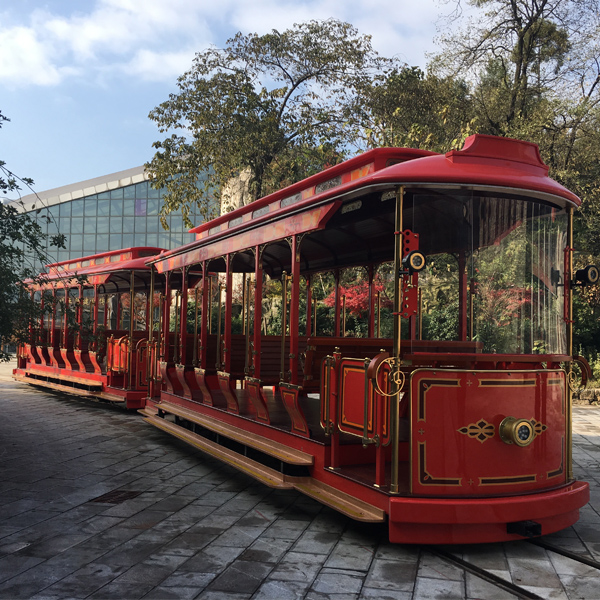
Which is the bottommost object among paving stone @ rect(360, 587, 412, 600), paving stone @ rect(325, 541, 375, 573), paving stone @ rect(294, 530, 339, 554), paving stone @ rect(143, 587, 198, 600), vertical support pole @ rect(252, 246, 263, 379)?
paving stone @ rect(294, 530, 339, 554)

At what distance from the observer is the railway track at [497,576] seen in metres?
3.84

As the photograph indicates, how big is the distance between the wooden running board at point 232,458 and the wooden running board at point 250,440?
0.55 feet

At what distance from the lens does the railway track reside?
3842 mm

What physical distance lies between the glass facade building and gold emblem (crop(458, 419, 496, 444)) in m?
32.5

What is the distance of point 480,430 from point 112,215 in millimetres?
35088

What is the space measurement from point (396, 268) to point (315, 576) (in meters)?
2.14

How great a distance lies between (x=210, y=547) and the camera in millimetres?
4684

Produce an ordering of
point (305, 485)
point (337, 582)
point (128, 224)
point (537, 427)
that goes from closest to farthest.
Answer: point (337, 582), point (537, 427), point (305, 485), point (128, 224)

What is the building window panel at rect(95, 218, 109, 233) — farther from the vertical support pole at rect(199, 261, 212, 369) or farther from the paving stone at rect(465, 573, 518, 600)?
the paving stone at rect(465, 573, 518, 600)

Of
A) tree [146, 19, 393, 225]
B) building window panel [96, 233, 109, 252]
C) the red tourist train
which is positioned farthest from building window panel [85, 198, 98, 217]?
the red tourist train

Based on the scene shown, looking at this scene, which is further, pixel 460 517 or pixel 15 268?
pixel 15 268

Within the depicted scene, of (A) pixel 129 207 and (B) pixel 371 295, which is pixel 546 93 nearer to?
(B) pixel 371 295

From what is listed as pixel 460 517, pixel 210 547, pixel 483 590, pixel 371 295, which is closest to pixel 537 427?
pixel 460 517

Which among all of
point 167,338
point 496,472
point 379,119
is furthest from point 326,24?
point 496,472
